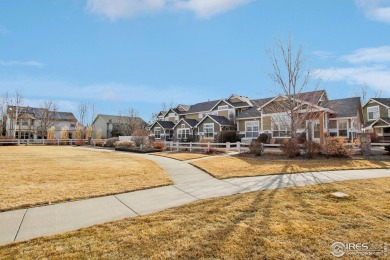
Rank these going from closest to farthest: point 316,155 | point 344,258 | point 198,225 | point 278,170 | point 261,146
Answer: point 344,258 < point 198,225 < point 278,170 < point 316,155 < point 261,146

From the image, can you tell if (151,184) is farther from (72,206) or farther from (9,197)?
(9,197)

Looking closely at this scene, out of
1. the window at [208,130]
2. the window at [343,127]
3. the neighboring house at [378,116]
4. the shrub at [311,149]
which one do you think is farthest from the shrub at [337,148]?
the neighboring house at [378,116]

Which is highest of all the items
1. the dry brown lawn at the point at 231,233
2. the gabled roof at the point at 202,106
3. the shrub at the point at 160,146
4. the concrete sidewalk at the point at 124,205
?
the gabled roof at the point at 202,106

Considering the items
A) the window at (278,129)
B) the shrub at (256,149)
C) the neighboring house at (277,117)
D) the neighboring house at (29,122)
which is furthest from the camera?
the neighboring house at (29,122)

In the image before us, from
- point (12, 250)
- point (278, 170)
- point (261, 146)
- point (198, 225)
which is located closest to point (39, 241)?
point (12, 250)

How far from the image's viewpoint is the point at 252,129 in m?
33.4

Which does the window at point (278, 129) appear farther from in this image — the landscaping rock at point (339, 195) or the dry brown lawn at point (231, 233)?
the dry brown lawn at point (231, 233)

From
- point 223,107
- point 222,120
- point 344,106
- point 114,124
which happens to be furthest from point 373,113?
point 114,124

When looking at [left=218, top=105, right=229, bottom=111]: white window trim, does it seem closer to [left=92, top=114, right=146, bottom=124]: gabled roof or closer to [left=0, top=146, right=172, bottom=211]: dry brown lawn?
[left=92, top=114, right=146, bottom=124]: gabled roof

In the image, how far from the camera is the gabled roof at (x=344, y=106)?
26.6 meters

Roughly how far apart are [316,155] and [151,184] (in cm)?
1347

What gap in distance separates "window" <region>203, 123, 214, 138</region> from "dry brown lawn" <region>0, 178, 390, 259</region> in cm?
3087

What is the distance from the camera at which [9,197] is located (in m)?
7.11

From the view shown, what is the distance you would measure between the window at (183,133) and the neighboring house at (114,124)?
2061cm
